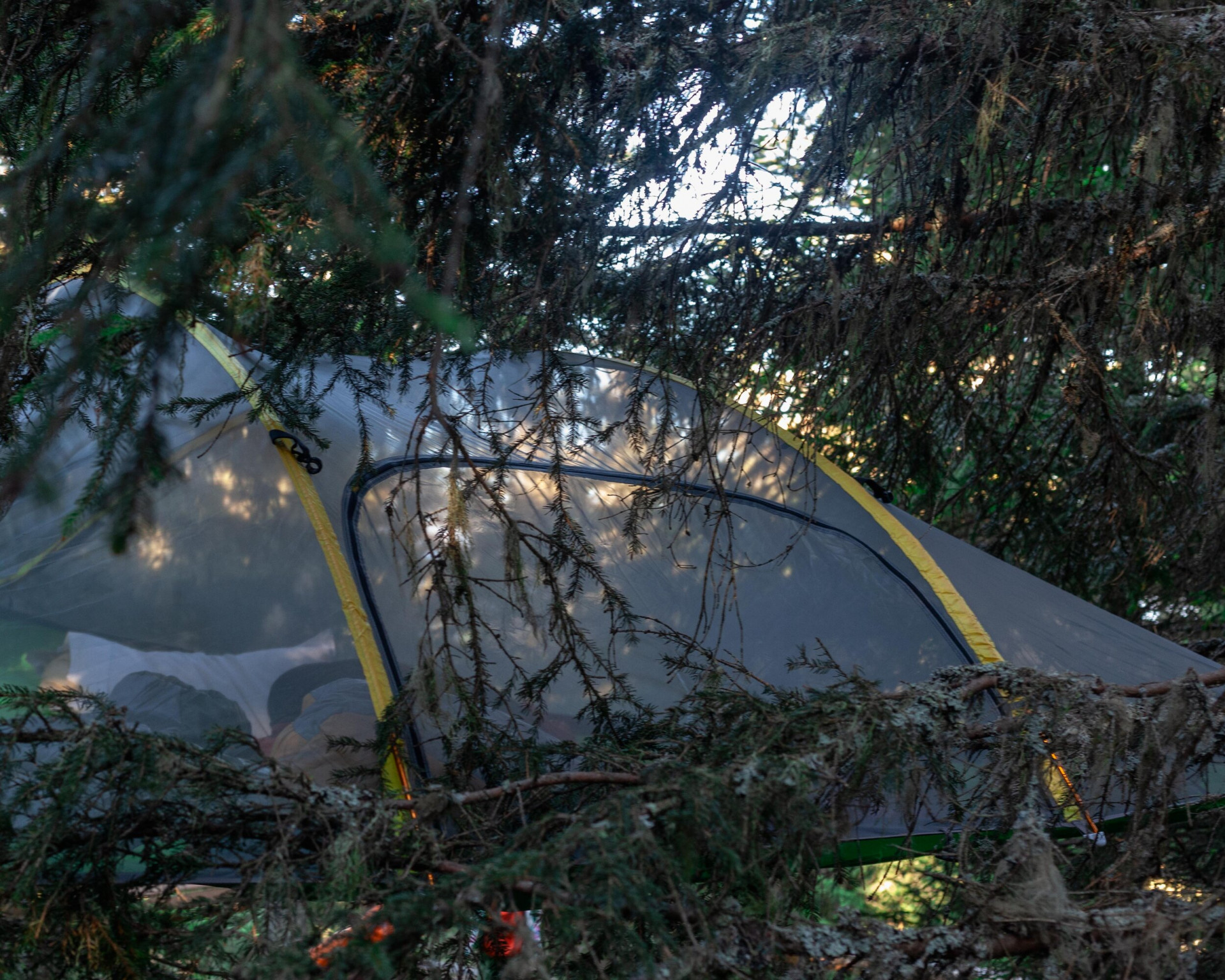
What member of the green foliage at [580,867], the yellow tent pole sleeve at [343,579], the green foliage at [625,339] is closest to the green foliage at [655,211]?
the green foliage at [625,339]

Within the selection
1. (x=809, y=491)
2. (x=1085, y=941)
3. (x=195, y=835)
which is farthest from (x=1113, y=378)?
(x=195, y=835)

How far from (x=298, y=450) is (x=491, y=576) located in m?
0.77

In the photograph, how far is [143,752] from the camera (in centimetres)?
154

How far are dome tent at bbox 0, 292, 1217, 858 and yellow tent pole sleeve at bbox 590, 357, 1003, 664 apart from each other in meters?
0.01

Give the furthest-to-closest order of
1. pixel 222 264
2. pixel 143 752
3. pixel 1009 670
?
1. pixel 1009 670
2. pixel 222 264
3. pixel 143 752

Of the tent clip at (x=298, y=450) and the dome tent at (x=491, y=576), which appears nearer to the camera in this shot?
the dome tent at (x=491, y=576)

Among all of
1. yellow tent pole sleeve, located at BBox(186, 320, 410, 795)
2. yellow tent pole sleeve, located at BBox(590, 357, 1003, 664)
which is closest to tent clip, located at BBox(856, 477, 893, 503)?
yellow tent pole sleeve, located at BBox(590, 357, 1003, 664)

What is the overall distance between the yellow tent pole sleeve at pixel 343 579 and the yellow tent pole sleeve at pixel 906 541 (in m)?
1.09

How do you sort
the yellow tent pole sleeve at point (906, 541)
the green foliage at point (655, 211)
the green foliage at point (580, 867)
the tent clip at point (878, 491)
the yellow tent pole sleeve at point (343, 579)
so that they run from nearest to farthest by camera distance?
the green foliage at point (580, 867), the green foliage at point (655, 211), the yellow tent pole sleeve at point (343, 579), the yellow tent pole sleeve at point (906, 541), the tent clip at point (878, 491)

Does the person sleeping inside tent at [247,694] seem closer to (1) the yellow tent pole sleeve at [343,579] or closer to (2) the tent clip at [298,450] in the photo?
(1) the yellow tent pole sleeve at [343,579]

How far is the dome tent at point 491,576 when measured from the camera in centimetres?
241

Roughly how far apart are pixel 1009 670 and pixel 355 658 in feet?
5.67

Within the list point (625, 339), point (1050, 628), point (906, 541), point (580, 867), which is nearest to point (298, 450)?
point (625, 339)

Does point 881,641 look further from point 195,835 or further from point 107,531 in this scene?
point 107,531
